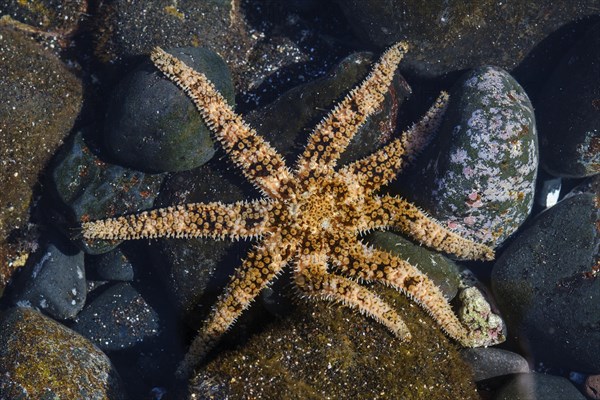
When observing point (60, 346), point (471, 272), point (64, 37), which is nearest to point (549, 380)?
point (471, 272)

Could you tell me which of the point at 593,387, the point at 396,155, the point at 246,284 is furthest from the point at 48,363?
the point at 593,387

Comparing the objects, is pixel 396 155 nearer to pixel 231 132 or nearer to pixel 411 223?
pixel 411 223

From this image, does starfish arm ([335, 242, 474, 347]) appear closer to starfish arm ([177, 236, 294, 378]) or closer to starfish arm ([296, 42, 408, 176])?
starfish arm ([177, 236, 294, 378])

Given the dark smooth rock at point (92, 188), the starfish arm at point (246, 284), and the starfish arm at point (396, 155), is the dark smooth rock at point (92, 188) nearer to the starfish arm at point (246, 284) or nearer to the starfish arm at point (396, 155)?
the starfish arm at point (246, 284)

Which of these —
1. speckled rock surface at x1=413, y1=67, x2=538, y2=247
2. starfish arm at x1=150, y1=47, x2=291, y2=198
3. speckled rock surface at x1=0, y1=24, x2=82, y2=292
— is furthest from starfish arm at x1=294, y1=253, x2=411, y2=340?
speckled rock surface at x1=0, y1=24, x2=82, y2=292

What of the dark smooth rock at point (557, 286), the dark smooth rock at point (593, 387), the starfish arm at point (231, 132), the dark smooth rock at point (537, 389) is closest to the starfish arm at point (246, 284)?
the starfish arm at point (231, 132)

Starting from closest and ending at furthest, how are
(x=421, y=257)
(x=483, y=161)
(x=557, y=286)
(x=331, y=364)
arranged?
(x=331, y=364) < (x=483, y=161) < (x=421, y=257) < (x=557, y=286)

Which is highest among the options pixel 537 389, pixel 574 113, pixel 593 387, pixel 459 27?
pixel 459 27
